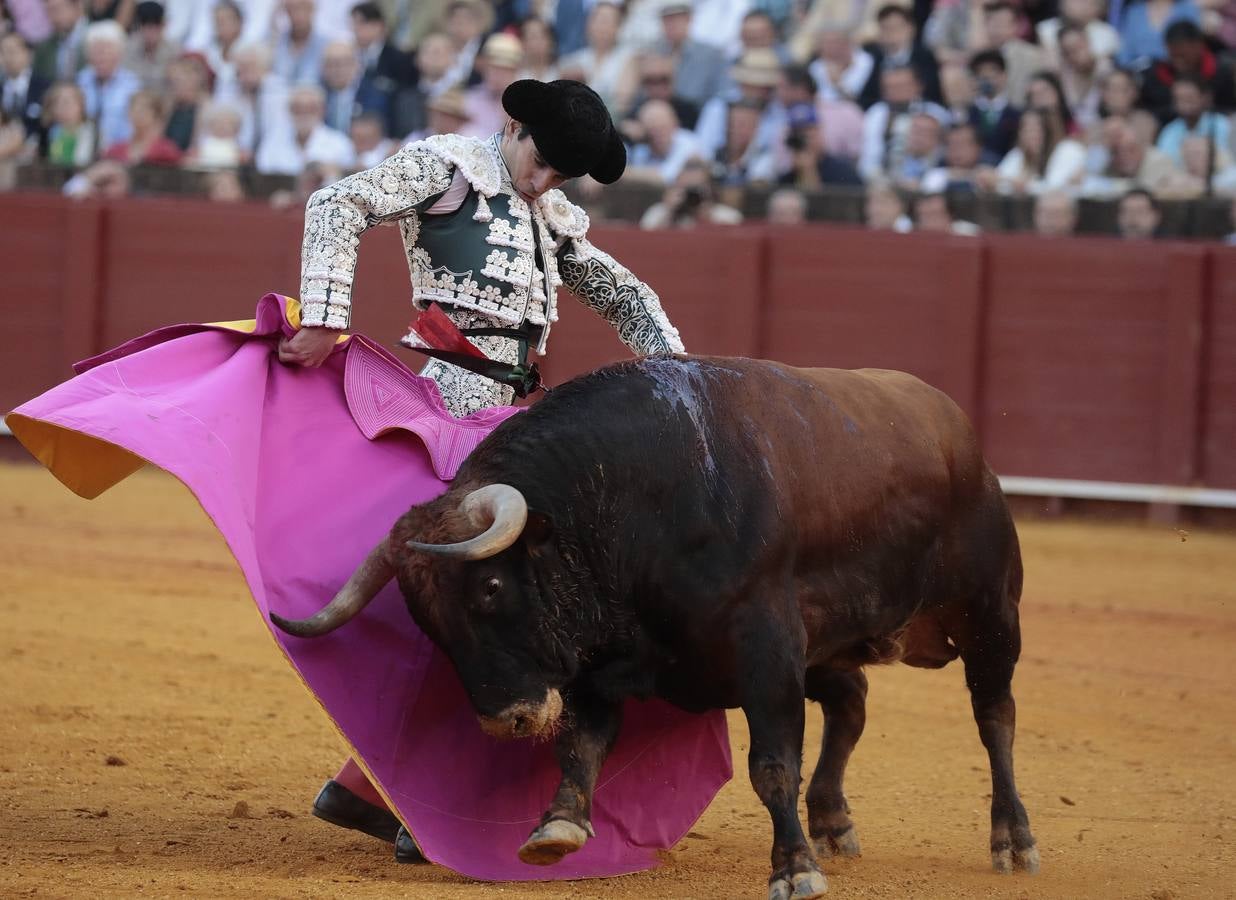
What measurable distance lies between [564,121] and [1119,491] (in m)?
6.37

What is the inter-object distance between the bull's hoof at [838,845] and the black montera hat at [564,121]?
4.58 ft

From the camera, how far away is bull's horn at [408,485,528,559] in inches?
109

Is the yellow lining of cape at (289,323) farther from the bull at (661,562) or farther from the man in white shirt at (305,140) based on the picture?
the man in white shirt at (305,140)

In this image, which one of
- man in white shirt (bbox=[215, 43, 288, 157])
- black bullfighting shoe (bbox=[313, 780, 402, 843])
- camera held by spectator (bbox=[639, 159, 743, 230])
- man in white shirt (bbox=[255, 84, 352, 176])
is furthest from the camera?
man in white shirt (bbox=[215, 43, 288, 157])

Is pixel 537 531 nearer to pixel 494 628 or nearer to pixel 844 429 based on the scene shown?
pixel 494 628

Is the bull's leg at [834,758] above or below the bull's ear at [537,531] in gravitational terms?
below

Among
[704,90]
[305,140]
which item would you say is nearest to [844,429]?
[704,90]

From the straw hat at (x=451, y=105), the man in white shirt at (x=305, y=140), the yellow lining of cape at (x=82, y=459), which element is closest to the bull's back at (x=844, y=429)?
the yellow lining of cape at (x=82, y=459)

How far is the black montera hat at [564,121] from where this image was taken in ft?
10.9

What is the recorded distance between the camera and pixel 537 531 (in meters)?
→ 2.94

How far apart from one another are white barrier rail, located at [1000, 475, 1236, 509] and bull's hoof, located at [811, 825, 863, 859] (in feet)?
18.6

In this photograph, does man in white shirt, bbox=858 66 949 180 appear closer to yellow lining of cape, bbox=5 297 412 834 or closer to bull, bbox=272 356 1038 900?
bull, bbox=272 356 1038 900

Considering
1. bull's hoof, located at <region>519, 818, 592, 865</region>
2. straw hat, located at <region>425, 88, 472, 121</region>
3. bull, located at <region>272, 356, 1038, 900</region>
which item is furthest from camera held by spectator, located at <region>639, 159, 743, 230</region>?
bull's hoof, located at <region>519, 818, 592, 865</region>

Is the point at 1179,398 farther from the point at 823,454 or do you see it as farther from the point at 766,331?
the point at 823,454
